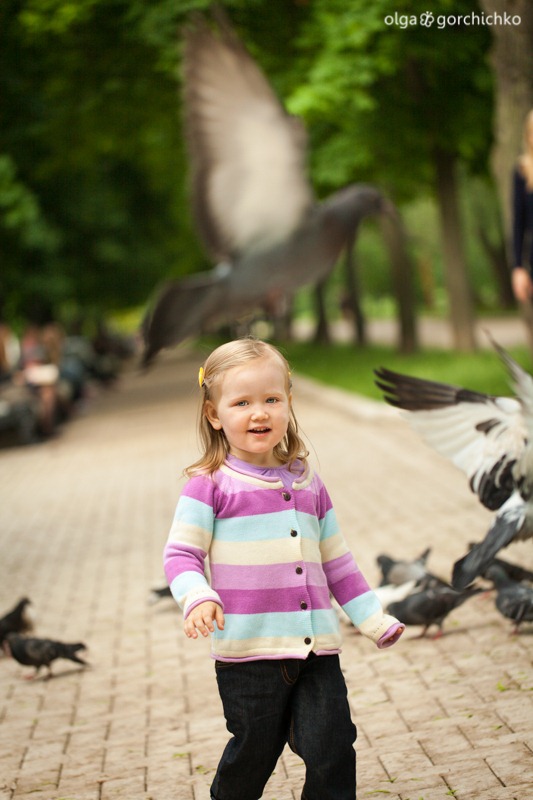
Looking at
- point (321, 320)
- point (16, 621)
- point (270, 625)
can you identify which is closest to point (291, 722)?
point (270, 625)

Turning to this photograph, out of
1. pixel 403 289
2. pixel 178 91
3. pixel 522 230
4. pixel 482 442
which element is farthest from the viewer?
pixel 403 289

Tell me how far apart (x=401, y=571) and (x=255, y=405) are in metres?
2.96

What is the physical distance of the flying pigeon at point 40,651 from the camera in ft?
18.6

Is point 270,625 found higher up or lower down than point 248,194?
lower down

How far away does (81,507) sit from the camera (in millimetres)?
11797

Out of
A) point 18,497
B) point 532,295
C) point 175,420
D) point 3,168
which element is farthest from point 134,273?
point 532,295

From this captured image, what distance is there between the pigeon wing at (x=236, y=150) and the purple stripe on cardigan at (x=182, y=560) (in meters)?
8.58

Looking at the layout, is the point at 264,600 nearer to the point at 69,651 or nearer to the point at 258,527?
the point at 258,527

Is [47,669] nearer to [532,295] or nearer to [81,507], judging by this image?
[532,295]

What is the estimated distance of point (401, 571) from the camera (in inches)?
238

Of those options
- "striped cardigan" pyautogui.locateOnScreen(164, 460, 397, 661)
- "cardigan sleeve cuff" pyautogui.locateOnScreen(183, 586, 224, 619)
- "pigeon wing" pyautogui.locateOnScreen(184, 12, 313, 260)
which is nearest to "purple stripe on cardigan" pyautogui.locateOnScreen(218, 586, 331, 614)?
"striped cardigan" pyautogui.locateOnScreen(164, 460, 397, 661)

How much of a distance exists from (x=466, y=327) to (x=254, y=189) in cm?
1203

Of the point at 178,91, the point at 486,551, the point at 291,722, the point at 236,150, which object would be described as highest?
the point at 178,91

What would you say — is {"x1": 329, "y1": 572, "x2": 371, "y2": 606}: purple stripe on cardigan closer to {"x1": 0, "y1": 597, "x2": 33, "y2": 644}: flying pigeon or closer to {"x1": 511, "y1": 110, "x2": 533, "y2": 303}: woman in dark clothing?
{"x1": 0, "y1": 597, "x2": 33, "y2": 644}: flying pigeon
